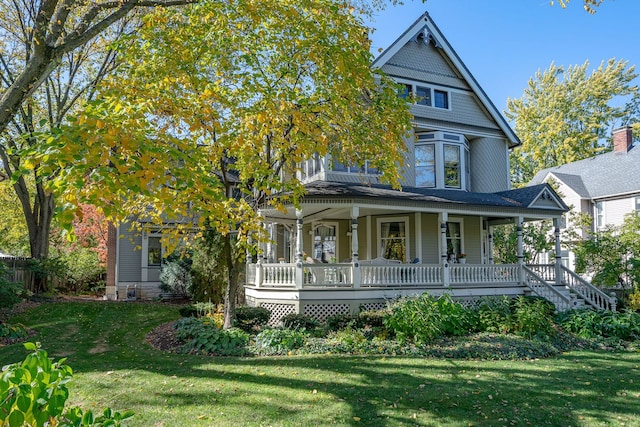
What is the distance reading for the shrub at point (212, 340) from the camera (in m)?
10.3

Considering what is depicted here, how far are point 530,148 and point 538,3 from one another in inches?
1368

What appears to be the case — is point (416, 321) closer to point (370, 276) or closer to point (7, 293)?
point (370, 276)

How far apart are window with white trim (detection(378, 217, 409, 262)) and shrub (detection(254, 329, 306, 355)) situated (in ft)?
23.6

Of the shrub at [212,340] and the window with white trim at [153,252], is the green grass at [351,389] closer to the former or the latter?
the shrub at [212,340]

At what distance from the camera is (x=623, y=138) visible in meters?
29.1

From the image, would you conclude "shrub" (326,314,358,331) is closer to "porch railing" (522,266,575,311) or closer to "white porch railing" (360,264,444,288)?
"white porch railing" (360,264,444,288)

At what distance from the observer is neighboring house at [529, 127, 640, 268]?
26469mm

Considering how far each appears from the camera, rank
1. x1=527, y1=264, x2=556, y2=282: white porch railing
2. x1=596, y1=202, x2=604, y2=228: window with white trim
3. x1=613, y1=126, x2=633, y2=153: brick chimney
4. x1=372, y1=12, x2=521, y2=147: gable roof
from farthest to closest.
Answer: x1=613, y1=126, x2=633, y2=153: brick chimney
x1=596, y1=202, x2=604, y2=228: window with white trim
x1=527, y1=264, x2=556, y2=282: white porch railing
x1=372, y1=12, x2=521, y2=147: gable roof

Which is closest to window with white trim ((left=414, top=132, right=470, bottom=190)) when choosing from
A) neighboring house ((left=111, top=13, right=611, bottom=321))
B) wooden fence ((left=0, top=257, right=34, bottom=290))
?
neighboring house ((left=111, top=13, right=611, bottom=321))

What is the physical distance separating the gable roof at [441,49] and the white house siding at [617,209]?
11861mm

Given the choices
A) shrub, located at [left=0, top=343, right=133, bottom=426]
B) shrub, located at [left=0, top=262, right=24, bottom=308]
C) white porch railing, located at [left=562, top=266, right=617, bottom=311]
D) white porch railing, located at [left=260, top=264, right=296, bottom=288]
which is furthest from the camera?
white porch railing, located at [left=562, top=266, right=617, bottom=311]

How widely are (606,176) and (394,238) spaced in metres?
19.4

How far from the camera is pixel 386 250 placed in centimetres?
1738

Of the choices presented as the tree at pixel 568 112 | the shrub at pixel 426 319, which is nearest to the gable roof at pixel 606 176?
the tree at pixel 568 112
